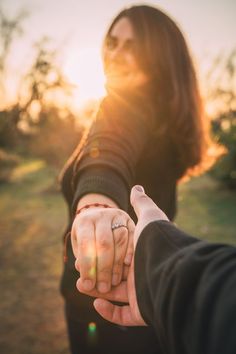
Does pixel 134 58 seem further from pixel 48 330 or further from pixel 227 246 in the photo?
pixel 48 330

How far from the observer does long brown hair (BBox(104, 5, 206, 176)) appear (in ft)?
6.20

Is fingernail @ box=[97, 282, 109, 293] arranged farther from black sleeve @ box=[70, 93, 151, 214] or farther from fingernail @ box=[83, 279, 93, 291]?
black sleeve @ box=[70, 93, 151, 214]

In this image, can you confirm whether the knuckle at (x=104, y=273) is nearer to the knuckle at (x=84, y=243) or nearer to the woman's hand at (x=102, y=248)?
the woman's hand at (x=102, y=248)

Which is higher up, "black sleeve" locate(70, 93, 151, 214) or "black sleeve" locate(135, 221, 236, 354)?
"black sleeve" locate(70, 93, 151, 214)

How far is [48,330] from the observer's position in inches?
163

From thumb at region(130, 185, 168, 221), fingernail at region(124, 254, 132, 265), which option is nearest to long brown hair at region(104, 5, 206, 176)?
thumb at region(130, 185, 168, 221)

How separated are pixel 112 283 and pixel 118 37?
1599mm

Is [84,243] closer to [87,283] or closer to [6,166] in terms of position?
[87,283]

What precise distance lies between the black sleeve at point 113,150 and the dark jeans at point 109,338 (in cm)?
93

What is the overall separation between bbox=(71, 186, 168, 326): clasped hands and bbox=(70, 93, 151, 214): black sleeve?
0.61ft

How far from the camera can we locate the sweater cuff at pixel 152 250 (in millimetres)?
827

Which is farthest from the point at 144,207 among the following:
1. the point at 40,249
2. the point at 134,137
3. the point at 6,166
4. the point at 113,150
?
the point at 6,166

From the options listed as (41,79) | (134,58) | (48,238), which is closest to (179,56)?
(134,58)

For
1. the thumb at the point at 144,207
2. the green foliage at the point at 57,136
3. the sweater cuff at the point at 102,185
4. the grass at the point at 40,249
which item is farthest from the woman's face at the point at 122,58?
the green foliage at the point at 57,136
